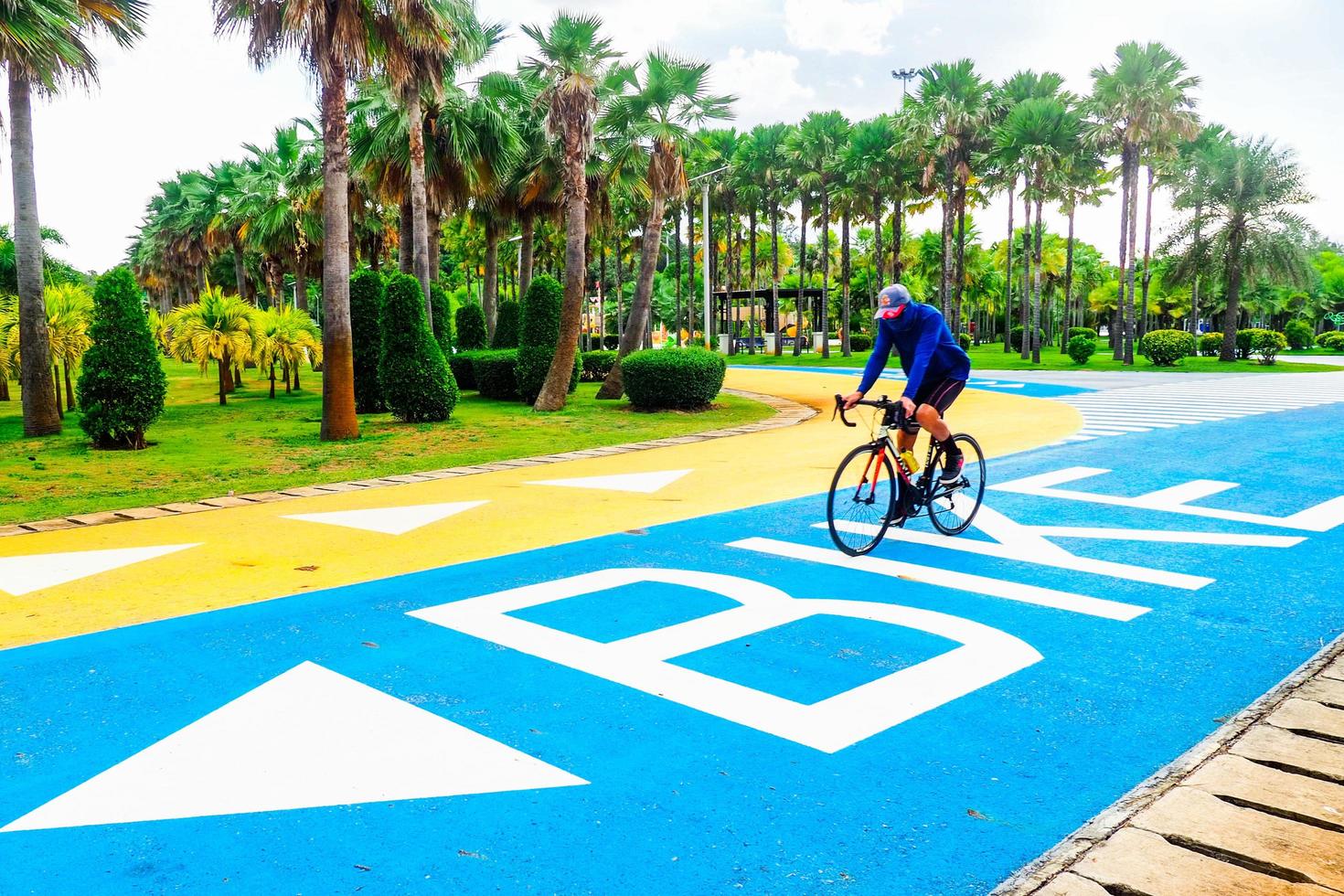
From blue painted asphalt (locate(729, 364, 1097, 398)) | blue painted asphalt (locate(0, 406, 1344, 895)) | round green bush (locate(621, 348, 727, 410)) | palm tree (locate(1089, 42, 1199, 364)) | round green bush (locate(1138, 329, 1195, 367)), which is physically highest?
palm tree (locate(1089, 42, 1199, 364))

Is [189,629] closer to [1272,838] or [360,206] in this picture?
[1272,838]

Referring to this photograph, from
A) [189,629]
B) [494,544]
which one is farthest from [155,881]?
[494,544]

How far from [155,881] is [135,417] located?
13.1 metres

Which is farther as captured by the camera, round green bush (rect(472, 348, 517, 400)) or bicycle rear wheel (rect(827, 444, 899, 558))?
round green bush (rect(472, 348, 517, 400))

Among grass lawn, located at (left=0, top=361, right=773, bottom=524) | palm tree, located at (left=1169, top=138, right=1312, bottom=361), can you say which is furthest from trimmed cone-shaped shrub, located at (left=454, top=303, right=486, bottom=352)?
palm tree, located at (left=1169, top=138, right=1312, bottom=361)

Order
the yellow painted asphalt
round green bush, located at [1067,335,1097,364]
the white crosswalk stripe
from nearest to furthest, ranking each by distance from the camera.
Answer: the yellow painted asphalt, the white crosswalk stripe, round green bush, located at [1067,335,1097,364]

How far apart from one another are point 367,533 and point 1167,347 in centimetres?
3516

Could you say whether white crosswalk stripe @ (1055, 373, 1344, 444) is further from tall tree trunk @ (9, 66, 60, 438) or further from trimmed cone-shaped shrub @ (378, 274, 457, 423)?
tall tree trunk @ (9, 66, 60, 438)

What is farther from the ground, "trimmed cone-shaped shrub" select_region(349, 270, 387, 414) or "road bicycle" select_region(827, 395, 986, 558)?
"trimmed cone-shaped shrub" select_region(349, 270, 387, 414)

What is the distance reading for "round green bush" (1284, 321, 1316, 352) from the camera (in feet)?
202

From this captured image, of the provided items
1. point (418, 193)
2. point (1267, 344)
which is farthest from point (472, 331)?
point (1267, 344)

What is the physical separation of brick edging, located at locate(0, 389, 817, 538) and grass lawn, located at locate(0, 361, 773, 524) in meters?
0.33

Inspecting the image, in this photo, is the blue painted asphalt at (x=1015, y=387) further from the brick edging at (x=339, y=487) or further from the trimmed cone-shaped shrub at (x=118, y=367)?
the trimmed cone-shaped shrub at (x=118, y=367)

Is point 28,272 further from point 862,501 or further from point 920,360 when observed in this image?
point 920,360
